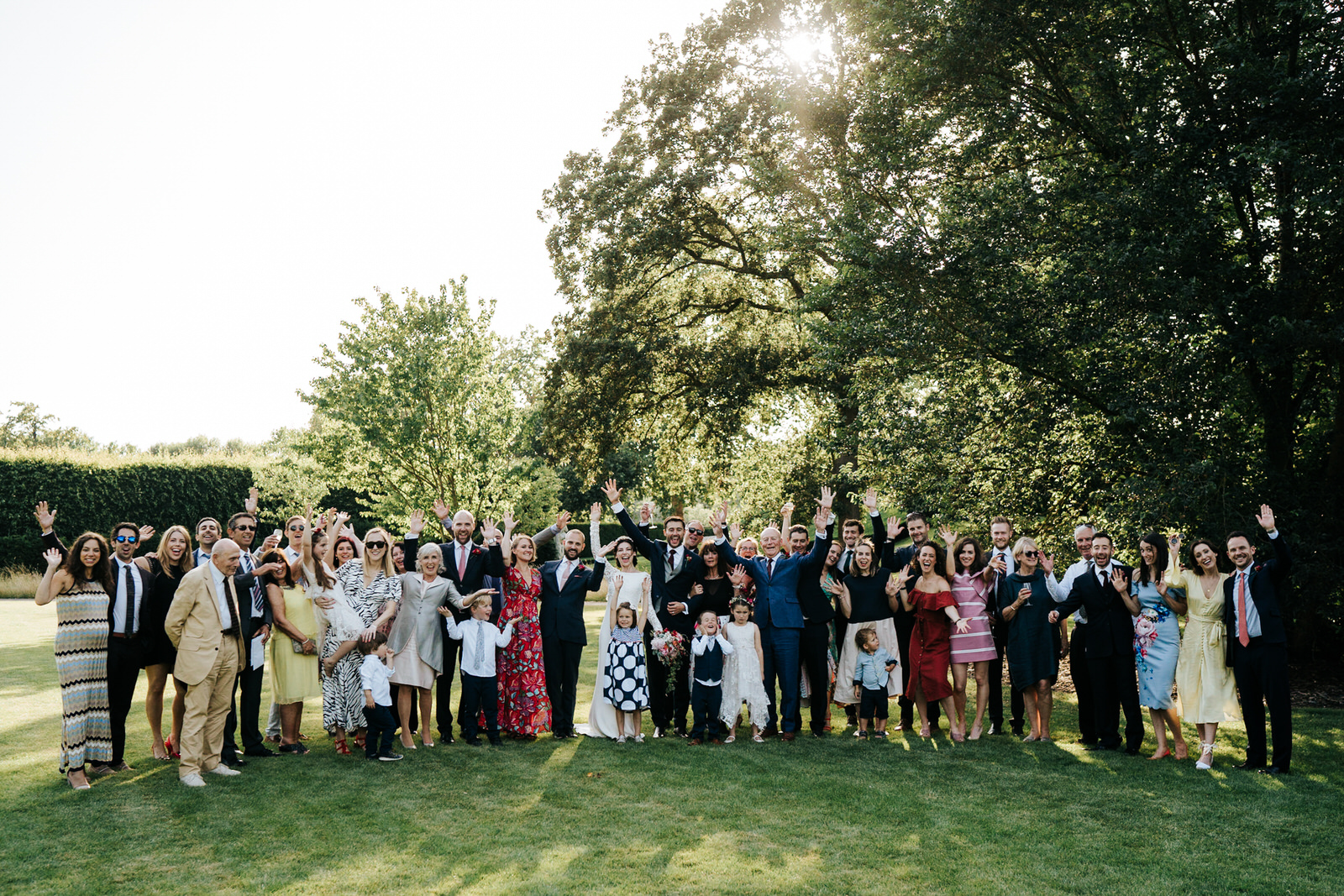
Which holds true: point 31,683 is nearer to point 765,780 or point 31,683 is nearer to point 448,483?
point 765,780

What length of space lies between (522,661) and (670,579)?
1.68 m

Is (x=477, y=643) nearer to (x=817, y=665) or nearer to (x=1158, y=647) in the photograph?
(x=817, y=665)

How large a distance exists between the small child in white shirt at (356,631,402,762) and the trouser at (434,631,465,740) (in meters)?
0.69

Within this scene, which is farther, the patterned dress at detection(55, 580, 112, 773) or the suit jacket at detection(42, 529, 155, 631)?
the suit jacket at detection(42, 529, 155, 631)

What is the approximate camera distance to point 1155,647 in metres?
8.22

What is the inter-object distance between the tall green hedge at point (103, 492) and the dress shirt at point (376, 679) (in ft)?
78.9

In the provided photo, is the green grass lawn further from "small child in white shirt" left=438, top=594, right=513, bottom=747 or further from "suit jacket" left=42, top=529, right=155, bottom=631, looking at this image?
"suit jacket" left=42, top=529, right=155, bottom=631

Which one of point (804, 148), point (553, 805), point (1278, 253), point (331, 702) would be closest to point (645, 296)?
point (804, 148)

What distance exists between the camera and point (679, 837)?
5.78 m

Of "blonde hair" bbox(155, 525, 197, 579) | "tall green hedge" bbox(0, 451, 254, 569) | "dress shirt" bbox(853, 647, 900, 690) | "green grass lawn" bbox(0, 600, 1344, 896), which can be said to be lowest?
"green grass lawn" bbox(0, 600, 1344, 896)

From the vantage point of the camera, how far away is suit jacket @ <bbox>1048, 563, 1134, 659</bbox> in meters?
8.35

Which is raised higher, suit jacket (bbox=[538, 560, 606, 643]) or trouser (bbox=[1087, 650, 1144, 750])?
suit jacket (bbox=[538, 560, 606, 643])

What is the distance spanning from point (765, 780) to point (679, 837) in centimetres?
157

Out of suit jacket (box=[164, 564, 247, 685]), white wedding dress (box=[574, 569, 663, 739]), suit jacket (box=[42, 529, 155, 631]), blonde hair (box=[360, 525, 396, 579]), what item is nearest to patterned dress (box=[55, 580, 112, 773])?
suit jacket (box=[42, 529, 155, 631])
